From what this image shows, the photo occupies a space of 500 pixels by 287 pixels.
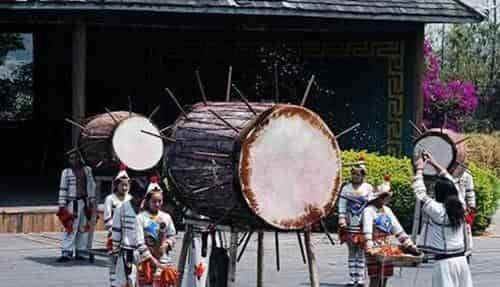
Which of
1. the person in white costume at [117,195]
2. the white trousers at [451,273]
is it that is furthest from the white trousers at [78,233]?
the white trousers at [451,273]

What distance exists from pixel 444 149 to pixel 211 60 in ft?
35.6

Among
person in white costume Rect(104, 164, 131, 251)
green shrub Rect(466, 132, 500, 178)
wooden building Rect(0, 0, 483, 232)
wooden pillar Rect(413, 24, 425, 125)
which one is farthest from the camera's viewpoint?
green shrub Rect(466, 132, 500, 178)

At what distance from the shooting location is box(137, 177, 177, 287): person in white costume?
11.7 metres

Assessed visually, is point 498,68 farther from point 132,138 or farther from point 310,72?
point 132,138

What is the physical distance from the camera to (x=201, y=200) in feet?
34.4

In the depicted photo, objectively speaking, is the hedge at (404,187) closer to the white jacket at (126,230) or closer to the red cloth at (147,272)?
the white jacket at (126,230)

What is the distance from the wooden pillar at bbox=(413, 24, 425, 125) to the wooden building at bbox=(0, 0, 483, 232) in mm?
23

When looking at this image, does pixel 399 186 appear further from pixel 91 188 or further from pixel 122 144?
pixel 122 144

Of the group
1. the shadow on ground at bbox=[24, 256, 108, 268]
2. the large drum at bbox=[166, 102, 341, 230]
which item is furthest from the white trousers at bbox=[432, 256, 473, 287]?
the shadow on ground at bbox=[24, 256, 108, 268]

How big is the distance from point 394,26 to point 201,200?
1267cm

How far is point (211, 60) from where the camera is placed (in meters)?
26.0

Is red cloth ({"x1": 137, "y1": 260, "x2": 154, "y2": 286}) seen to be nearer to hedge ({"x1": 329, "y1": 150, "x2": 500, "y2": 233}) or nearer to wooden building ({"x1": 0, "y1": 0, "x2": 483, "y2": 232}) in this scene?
hedge ({"x1": 329, "y1": 150, "x2": 500, "y2": 233})

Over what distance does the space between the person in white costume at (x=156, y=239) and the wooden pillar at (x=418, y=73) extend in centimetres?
1162

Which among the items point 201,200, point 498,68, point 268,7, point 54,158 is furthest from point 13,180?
point 498,68
